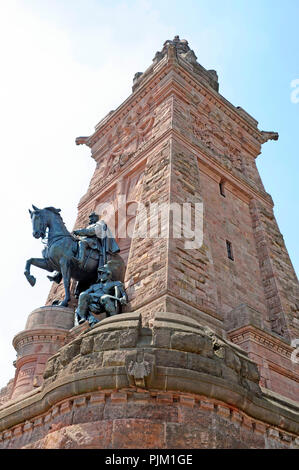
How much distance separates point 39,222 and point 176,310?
536 cm

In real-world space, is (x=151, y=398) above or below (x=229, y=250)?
below

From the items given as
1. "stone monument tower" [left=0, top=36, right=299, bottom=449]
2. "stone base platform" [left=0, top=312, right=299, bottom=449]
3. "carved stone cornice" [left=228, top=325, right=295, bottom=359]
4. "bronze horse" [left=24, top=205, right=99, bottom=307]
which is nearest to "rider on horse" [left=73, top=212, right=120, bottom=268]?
"bronze horse" [left=24, top=205, right=99, bottom=307]

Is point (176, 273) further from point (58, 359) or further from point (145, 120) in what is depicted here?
point (145, 120)

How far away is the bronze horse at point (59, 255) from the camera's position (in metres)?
12.4

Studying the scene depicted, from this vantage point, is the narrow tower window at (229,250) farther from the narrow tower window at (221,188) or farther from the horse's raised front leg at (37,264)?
the horse's raised front leg at (37,264)

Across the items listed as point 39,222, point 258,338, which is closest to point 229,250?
point 258,338

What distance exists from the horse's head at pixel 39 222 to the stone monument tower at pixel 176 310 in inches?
88.3

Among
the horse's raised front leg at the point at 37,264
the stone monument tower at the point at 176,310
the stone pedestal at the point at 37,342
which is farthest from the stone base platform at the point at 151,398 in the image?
the horse's raised front leg at the point at 37,264

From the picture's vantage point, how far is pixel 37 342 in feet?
36.8

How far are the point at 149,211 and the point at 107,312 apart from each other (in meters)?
3.38

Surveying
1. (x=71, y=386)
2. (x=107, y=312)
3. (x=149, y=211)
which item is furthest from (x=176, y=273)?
(x=71, y=386)

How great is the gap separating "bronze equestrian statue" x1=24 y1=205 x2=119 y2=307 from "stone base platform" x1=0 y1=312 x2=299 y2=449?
19.6 ft

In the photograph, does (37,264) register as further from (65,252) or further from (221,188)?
(221,188)

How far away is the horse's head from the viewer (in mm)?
12688
